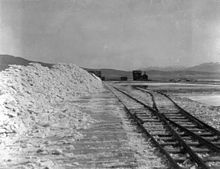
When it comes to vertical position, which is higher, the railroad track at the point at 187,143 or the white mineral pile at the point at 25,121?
the white mineral pile at the point at 25,121

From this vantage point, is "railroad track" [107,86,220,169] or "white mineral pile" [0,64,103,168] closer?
"railroad track" [107,86,220,169]

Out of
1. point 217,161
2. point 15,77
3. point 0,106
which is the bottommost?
point 217,161

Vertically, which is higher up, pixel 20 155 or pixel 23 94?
pixel 23 94

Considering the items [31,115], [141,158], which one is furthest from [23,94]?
[141,158]

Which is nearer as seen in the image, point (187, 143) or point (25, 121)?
point (187, 143)

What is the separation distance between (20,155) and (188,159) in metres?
3.40

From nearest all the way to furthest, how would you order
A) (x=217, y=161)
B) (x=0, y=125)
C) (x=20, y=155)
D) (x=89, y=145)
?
(x=217, y=161) → (x=20, y=155) → (x=89, y=145) → (x=0, y=125)

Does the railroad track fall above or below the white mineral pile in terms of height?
below

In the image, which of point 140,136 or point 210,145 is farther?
point 140,136

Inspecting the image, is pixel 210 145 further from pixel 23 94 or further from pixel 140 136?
pixel 23 94

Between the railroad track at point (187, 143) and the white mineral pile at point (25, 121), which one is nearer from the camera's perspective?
the railroad track at point (187, 143)

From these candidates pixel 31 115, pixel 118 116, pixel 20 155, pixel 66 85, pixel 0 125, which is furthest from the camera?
pixel 66 85

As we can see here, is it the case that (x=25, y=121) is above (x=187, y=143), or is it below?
above

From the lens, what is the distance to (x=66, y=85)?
2234 cm
